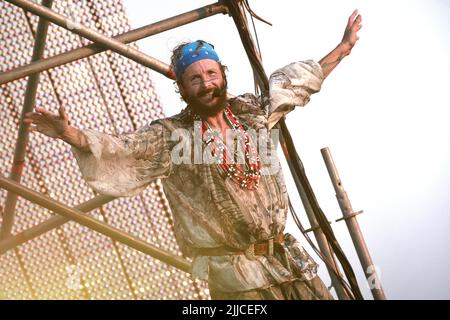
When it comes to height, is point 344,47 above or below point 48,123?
above

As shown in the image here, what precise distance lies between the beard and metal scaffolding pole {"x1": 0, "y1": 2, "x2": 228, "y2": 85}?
2.07 feet

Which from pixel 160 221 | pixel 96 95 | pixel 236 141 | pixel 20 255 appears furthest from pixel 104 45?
pixel 20 255

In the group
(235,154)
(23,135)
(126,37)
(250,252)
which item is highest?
(126,37)

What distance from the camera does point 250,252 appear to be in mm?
2596

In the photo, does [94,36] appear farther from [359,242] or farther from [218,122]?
[359,242]

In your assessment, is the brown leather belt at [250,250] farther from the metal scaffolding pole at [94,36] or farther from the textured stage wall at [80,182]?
the textured stage wall at [80,182]

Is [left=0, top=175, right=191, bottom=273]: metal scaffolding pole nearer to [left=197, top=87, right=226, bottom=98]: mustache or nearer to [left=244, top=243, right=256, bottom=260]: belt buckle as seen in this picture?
[left=244, top=243, right=256, bottom=260]: belt buckle

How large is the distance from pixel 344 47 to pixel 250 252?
1112mm

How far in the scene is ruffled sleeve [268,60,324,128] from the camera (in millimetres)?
2859

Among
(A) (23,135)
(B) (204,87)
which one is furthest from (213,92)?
(A) (23,135)

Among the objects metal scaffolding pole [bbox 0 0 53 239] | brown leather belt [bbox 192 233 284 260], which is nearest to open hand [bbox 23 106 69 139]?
brown leather belt [bbox 192 233 284 260]

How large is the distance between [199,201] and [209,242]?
0.58 feet

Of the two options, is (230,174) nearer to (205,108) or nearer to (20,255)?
(205,108)

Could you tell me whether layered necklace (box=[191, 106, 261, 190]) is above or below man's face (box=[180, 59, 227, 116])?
A: below
